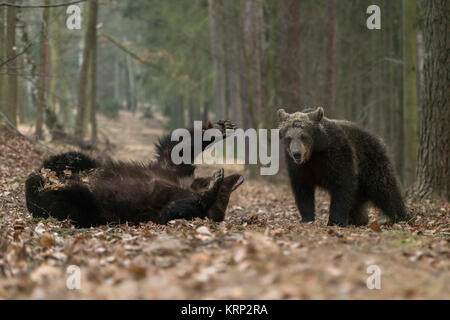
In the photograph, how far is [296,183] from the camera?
7641 millimetres

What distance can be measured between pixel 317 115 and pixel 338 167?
81cm

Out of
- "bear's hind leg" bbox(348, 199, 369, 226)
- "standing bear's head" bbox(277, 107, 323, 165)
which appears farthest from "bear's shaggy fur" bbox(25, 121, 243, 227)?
"bear's hind leg" bbox(348, 199, 369, 226)

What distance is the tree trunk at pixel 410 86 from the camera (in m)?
13.0

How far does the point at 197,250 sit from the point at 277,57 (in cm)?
1288

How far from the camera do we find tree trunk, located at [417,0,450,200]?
31.4 ft

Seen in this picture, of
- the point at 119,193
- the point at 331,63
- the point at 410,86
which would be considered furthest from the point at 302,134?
the point at 331,63

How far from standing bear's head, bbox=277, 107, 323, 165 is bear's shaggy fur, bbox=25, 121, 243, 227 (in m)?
0.97

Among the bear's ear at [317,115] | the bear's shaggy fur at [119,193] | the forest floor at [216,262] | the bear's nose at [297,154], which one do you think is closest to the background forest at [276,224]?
the forest floor at [216,262]

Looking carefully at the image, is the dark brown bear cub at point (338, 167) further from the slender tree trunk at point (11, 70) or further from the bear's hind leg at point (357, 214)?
the slender tree trunk at point (11, 70)

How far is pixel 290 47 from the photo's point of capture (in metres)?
15.9

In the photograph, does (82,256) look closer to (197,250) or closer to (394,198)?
(197,250)

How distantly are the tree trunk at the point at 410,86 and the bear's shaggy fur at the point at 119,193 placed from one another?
24.0ft

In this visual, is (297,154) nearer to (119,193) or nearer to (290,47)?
(119,193)
